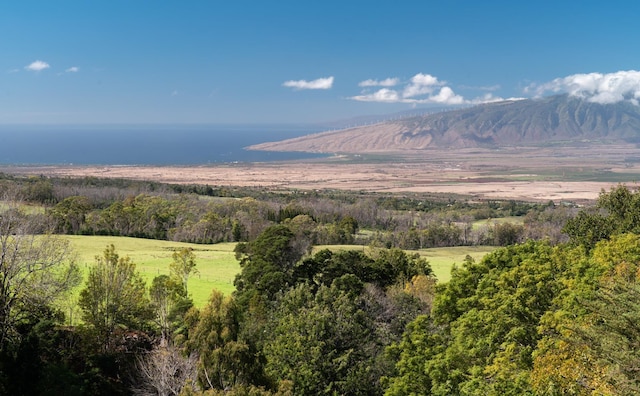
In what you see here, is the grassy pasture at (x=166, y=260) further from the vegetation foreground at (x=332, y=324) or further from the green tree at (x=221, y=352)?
the green tree at (x=221, y=352)

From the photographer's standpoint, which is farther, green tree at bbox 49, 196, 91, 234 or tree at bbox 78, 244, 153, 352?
green tree at bbox 49, 196, 91, 234

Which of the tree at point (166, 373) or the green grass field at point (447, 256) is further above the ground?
the tree at point (166, 373)

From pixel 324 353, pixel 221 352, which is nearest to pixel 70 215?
pixel 324 353

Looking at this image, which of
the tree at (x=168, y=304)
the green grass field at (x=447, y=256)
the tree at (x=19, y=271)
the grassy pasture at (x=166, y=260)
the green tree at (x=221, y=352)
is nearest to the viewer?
the green tree at (x=221, y=352)

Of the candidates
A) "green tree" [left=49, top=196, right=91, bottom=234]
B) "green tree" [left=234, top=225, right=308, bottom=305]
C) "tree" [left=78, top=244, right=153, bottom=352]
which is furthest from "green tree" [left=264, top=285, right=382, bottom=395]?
"green tree" [left=49, top=196, right=91, bottom=234]

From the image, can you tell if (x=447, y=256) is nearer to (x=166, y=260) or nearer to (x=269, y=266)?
(x=166, y=260)

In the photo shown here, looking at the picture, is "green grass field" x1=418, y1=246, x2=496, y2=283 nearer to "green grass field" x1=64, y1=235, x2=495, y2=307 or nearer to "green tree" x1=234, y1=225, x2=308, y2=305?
"green grass field" x1=64, y1=235, x2=495, y2=307

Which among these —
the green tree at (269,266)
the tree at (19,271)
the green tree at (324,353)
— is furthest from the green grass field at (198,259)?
the green tree at (324,353)
